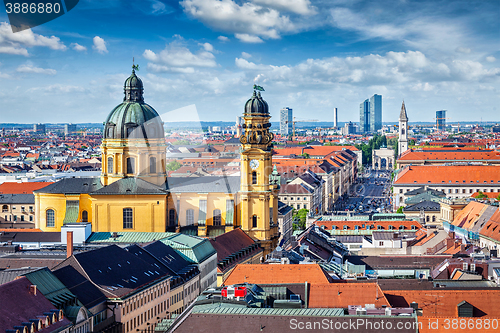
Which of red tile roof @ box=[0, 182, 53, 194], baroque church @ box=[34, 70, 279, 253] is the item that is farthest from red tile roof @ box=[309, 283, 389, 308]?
red tile roof @ box=[0, 182, 53, 194]

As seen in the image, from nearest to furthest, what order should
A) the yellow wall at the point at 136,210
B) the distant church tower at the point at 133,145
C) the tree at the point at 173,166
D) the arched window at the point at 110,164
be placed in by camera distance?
the yellow wall at the point at 136,210 → the distant church tower at the point at 133,145 → the arched window at the point at 110,164 → the tree at the point at 173,166

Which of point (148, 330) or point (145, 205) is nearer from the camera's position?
point (148, 330)

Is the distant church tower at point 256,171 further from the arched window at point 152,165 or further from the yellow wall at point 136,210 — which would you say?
the arched window at point 152,165

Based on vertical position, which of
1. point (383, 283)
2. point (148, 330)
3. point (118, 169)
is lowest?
point (148, 330)

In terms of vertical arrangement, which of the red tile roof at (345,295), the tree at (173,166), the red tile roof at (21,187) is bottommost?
the red tile roof at (345,295)

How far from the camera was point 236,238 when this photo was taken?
83750 mm

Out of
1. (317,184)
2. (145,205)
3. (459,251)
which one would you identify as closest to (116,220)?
(145,205)

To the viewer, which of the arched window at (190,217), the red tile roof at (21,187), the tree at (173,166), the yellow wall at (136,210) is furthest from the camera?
the red tile roof at (21,187)

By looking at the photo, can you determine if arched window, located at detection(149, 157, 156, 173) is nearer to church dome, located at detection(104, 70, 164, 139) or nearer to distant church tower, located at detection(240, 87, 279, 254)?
church dome, located at detection(104, 70, 164, 139)

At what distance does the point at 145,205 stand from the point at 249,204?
464 inches

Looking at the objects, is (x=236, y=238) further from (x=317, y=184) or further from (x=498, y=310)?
(x=317, y=184)

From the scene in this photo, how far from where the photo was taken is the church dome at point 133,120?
3366 inches

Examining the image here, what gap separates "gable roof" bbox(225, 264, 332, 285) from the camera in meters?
56.8

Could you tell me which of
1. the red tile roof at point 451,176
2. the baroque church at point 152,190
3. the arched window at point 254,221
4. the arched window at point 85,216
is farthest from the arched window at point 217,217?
the red tile roof at point 451,176
